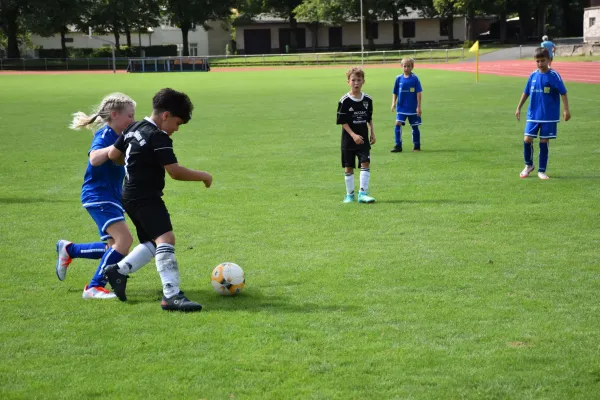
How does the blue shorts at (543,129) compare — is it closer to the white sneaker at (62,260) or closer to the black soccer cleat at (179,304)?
the black soccer cleat at (179,304)

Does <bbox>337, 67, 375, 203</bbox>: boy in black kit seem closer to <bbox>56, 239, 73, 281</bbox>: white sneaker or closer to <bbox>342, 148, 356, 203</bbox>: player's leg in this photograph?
<bbox>342, 148, 356, 203</bbox>: player's leg

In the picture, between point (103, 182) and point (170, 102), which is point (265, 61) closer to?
point (103, 182)

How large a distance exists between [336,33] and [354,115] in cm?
8446

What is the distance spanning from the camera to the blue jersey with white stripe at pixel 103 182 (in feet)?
21.9

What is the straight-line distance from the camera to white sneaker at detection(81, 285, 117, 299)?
657 cm

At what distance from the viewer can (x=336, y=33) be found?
93.0 m

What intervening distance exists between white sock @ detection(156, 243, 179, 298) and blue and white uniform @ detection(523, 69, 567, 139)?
7.98m

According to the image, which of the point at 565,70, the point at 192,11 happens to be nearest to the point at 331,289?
the point at 565,70

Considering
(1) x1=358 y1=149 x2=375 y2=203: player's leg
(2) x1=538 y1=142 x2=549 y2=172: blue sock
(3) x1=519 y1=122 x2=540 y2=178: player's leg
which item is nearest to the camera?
(1) x1=358 y1=149 x2=375 y2=203: player's leg

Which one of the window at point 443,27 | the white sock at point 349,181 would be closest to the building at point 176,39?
the window at point 443,27

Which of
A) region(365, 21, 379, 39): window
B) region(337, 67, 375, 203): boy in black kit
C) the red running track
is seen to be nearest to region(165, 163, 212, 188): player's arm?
region(337, 67, 375, 203): boy in black kit

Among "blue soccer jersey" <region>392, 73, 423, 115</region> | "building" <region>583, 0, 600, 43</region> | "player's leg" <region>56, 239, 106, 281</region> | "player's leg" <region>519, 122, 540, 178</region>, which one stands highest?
"building" <region>583, 0, 600, 43</region>

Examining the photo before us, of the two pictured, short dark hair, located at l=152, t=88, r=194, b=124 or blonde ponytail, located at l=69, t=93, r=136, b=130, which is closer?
short dark hair, located at l=152, t=88, r=194, b=124

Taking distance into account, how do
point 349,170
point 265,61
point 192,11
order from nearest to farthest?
point 349,170 → point 265,61 → point 192,11
